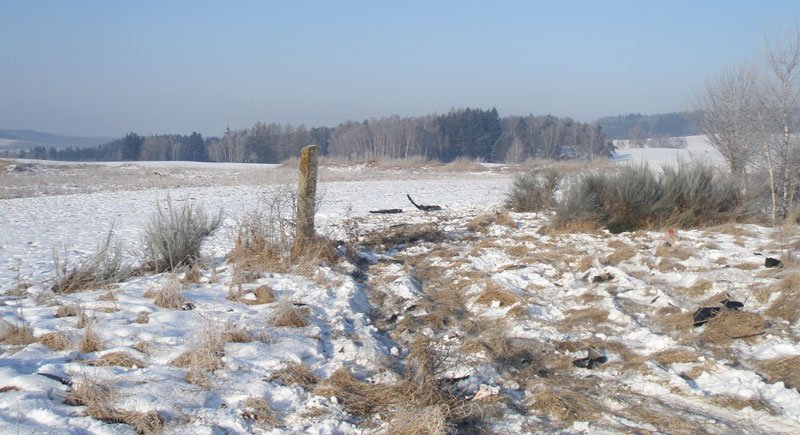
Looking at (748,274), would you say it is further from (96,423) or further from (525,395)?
(96,423)

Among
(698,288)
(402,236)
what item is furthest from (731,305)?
(402,236)

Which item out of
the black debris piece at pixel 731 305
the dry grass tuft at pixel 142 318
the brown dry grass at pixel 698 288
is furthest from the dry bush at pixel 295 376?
the brown dry grass at pixel 698 288

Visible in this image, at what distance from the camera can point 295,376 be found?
441 cm

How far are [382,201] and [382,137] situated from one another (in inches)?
2510

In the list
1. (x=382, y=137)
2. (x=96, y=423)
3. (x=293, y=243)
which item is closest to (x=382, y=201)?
(x=293, y=243)

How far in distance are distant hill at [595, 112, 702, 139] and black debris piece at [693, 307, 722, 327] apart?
348 feet

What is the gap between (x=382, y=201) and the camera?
18.2 metres

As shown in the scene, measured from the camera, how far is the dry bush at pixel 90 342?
461 cm

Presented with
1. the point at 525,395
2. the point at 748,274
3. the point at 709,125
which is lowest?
the point at 525,395

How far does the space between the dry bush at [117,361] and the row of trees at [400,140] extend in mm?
66547

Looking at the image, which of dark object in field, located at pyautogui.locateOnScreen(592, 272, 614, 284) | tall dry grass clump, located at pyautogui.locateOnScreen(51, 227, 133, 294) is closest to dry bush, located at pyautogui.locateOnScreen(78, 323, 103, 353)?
tall dry grass clump, located at pyautogui.locateOnScreen(51, 227, 133, 294)

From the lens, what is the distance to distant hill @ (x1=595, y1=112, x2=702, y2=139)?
11259 cm

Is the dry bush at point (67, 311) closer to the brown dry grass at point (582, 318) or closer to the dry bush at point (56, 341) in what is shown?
the dry bush at point (56, 341)

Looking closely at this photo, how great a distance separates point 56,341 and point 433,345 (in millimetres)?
2990
